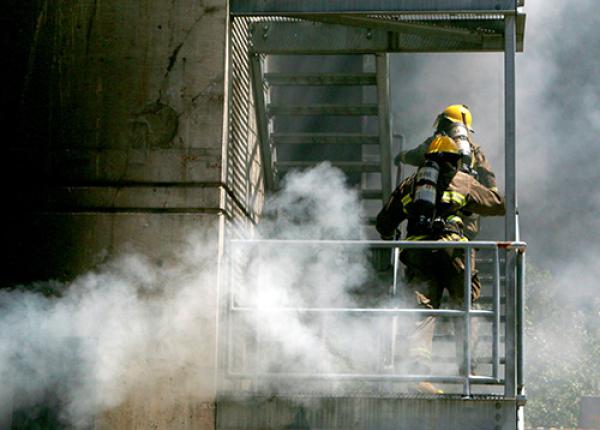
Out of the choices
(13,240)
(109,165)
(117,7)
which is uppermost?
(117,7)

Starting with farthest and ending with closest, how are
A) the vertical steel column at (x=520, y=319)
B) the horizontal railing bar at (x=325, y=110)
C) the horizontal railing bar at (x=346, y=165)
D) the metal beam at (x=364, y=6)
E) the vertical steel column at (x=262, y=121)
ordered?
the horizontal railing bar at (x=346, y=165) → the horizontal railing bar at (x=325, y=110) → the vertical steel column at (x=262, y=121) → the metal beam at (x=364, y=6) → the vertical steel column at (x=520, y=319)

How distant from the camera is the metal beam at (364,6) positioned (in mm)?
8531

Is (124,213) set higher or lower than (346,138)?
lower

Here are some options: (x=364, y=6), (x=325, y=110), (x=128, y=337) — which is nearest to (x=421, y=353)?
(x=128, y=337)

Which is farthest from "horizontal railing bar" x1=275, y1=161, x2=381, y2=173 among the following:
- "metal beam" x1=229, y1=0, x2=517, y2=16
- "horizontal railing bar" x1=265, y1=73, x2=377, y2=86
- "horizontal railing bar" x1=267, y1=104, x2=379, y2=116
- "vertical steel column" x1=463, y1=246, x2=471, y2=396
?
"vertical steel column" x1=463, y1=246, x2=471, y2=396

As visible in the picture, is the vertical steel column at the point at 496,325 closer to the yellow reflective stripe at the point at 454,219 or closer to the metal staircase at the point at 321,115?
the yellow reflective stripe at the point at 454,219

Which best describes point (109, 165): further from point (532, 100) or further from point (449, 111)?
point (532, 100)

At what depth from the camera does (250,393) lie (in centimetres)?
801

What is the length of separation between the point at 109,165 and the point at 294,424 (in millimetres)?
2232

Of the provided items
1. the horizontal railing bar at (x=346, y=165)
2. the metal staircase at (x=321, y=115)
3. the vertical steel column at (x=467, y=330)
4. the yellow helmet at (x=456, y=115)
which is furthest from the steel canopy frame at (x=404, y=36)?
the horizontal railing bar at (x=346, y=165)

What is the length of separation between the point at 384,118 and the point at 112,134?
9.33 ft

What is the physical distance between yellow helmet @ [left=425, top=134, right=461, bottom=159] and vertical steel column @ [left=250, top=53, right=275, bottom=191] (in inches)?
72.2

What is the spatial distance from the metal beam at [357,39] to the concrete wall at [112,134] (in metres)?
1.15

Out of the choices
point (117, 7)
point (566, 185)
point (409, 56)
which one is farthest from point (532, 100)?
point (117, 7)
